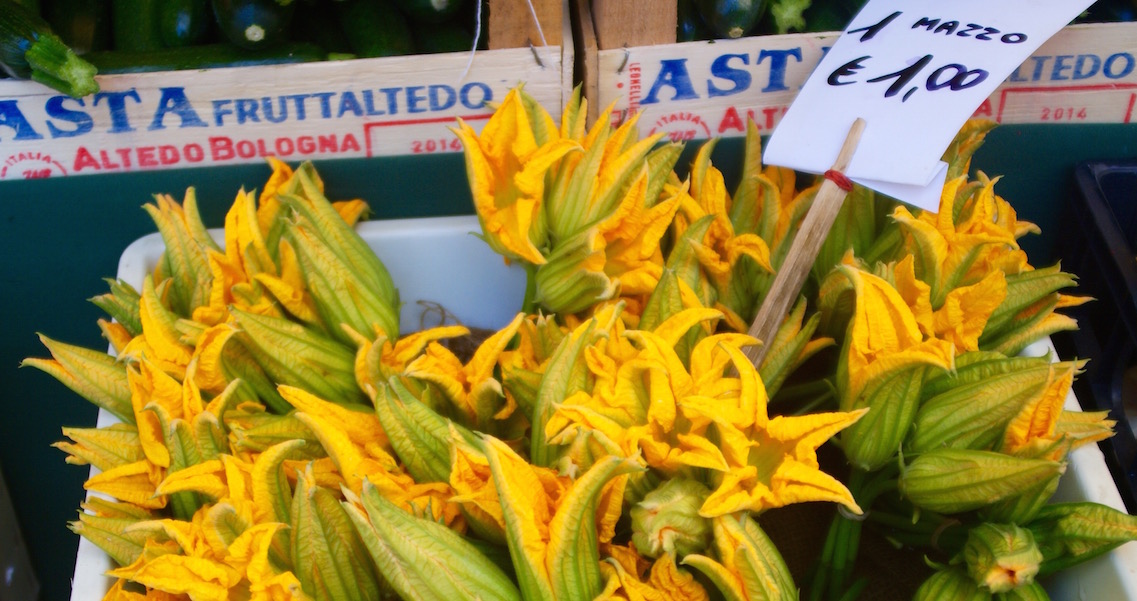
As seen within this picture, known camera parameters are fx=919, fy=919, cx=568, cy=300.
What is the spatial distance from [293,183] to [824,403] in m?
0.65

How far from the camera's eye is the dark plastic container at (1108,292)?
1004 millimetres

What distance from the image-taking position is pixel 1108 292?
118 centimetres

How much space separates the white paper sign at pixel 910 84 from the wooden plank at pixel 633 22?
191 millimetres

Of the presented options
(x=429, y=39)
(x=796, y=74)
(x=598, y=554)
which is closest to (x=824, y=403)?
(x=598, y=554)

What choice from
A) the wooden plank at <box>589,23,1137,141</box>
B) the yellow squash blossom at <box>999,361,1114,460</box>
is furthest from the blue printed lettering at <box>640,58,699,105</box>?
the yellow squash blossom at <box>999,361,1114,460</box>

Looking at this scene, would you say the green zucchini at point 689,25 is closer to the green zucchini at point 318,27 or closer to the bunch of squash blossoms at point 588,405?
the bunch of squash blossoms at point 588,405

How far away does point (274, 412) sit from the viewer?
0.96m

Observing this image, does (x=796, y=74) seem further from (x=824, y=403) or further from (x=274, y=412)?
(x=274, y=412)

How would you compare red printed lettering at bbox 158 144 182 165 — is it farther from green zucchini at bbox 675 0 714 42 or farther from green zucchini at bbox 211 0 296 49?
green zucchini at bbox 675 0 714 42

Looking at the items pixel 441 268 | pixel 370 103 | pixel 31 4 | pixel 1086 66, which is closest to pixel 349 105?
pixel 370 103

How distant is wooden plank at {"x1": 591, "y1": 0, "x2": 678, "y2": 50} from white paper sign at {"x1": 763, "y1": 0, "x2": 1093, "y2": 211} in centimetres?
19

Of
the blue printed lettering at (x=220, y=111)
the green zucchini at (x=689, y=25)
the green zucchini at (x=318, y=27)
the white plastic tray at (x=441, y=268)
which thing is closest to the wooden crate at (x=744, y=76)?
the green zucchini at (x=689, y=25)

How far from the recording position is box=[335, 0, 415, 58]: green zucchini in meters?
1.21

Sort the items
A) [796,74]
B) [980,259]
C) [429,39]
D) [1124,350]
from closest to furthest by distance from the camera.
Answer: [980,259], [1124,350], [796,74], [429,39]
